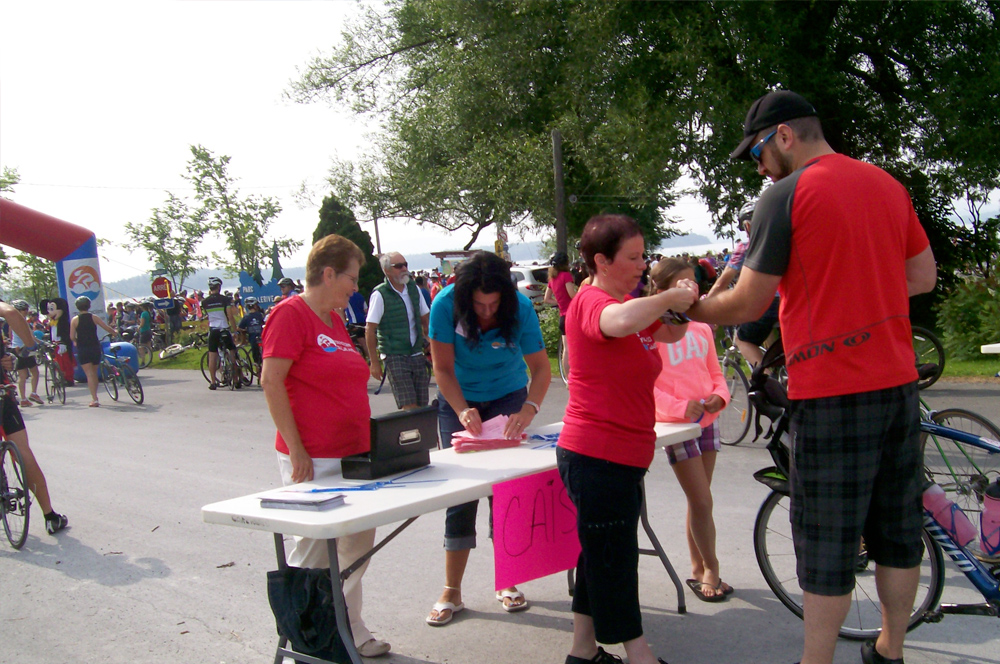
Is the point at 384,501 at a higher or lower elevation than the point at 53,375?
lower

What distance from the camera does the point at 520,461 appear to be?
141 inches

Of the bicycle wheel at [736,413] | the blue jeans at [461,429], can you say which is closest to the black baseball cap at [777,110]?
the blue jeans at [461,429]

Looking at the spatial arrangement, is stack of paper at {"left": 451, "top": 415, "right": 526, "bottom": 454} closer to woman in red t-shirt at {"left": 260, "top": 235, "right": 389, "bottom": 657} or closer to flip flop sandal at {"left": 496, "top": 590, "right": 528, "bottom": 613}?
woman in red t-shirt at {"left": 260, "top": 235, "right": 389, "bottom": 657}

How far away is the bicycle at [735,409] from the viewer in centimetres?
742

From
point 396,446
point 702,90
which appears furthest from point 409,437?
point 702,90

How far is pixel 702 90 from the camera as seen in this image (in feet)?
43.2

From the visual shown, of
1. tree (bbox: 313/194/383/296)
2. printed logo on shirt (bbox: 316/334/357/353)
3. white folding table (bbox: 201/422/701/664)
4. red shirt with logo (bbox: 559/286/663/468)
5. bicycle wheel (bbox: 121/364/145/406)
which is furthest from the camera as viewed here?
tree (bbox: 313/194/383/296)

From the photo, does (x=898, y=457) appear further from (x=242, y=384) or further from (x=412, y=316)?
(x=242, y=384)

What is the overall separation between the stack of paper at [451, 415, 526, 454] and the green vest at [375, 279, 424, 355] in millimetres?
3136

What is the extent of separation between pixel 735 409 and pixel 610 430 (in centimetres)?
501

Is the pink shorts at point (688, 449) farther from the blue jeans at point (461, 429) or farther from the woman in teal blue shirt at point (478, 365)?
the blue jeans at point (461, 429)

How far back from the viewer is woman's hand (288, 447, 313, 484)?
353cm

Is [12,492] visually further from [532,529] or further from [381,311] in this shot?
[532,529]

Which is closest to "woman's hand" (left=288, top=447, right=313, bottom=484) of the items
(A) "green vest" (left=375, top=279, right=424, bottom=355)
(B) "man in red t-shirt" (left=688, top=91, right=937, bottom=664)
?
(B) "man in red t-shirt" (left=688, top=91, right=937, bottom=664)
